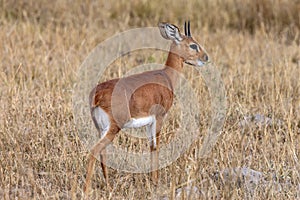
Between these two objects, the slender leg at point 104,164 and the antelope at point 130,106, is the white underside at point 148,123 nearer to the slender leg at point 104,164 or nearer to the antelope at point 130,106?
the antelope at point 130,106

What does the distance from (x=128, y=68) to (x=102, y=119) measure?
3563 mm

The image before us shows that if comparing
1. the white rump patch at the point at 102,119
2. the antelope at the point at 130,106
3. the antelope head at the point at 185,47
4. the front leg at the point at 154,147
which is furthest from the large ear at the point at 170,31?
the white rump patch at the point at 102,119

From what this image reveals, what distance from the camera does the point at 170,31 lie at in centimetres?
498

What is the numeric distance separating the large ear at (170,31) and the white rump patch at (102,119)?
3.43ft

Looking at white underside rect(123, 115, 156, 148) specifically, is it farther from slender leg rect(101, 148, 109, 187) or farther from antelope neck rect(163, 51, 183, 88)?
antelope neck rect(163, 51, 183, 88)

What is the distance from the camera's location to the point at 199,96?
652 centimetres

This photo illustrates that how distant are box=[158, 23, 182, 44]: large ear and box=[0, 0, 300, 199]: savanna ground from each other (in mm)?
791

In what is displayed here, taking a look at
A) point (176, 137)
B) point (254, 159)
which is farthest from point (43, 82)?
point (254, 159)

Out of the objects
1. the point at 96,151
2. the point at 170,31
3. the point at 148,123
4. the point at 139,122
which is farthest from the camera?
the point at 170,31

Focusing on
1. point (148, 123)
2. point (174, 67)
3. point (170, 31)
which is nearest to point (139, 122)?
point (148, 123)

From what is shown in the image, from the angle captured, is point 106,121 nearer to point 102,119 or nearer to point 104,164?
point 102,119

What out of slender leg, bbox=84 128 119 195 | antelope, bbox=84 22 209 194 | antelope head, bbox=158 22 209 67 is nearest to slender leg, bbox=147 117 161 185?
antelope, bbox=84 22 209 194

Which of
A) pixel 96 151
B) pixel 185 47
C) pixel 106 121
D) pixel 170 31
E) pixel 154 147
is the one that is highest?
pixel 170 31

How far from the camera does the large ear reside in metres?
4.96
